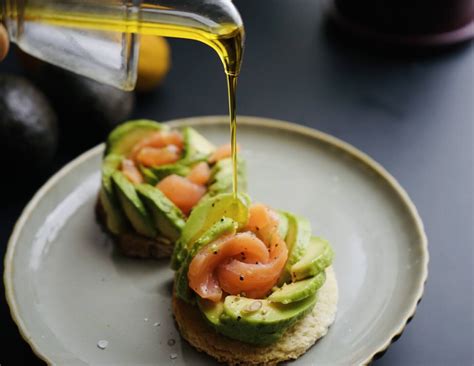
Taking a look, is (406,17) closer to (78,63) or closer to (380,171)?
(380,171)

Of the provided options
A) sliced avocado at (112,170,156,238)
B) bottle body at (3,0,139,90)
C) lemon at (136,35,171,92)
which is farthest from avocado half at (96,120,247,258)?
lemon at (136,35,171,92)

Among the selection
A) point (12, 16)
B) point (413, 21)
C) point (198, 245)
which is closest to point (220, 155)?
point (198, 245)

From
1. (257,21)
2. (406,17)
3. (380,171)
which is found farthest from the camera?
(257,21)

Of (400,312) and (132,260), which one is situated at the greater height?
(400,312)

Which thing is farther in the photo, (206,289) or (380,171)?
(380,171)

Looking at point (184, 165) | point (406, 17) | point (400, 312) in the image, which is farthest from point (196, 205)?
point (406, 17)

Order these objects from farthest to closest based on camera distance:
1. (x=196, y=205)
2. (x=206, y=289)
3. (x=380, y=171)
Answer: (x=380, y=171), (x=196, y=205), (x=206, y=289)

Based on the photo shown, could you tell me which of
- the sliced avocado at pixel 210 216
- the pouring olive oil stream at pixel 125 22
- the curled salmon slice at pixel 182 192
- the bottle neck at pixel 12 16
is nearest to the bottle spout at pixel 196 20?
the pouring olive oil stream at pixel 125 22

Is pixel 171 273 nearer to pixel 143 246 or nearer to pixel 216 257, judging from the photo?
pixel 143 246
